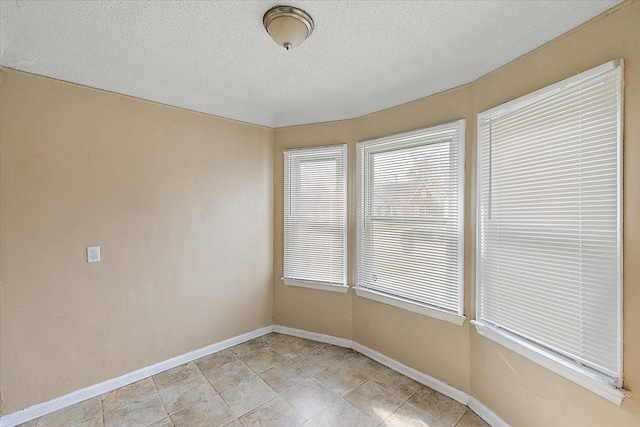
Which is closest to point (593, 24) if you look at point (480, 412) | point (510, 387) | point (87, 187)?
point (510, 387)

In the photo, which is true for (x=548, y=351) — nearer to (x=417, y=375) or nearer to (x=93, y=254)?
(x=417, y=375)

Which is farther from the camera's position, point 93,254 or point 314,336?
point 314,336

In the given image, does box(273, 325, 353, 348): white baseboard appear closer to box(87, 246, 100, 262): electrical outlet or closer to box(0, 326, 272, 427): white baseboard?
box(0, 326, 272, 427): white baseboard

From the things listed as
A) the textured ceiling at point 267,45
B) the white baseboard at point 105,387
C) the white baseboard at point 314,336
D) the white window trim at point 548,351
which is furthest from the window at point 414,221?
the white baseboard at point 105,387

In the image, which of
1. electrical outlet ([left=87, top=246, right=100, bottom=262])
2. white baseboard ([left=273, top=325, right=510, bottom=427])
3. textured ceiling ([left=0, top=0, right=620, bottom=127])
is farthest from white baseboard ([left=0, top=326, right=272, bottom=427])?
textured ceiling ([left=0, top=0, right=620, bottom=127])

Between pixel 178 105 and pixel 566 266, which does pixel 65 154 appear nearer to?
pixel 178 105

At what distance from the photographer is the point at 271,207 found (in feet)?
10.8

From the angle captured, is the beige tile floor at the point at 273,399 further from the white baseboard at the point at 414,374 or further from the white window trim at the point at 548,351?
the white window trim at the point at 548,351

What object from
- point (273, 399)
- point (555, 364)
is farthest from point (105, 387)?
point (555, 364)

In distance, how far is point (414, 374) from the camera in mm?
2365

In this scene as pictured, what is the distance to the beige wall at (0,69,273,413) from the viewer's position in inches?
74.8

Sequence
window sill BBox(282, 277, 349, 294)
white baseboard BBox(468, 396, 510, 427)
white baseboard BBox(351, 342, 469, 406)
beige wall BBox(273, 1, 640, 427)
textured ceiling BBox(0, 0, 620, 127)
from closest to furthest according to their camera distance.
Result: beige wall BBox(273, 1, 640, 427), textured ceiling BBox(0, 0, 620, 127), white baseboard BBox(468, 396, 510, 427), white baseboard BBox(351, 342, 469, 406), window sill BBox(282, 277, 349, 294)

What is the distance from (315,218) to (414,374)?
5.61ft

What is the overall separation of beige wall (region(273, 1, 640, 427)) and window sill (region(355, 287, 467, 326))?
6 cm
